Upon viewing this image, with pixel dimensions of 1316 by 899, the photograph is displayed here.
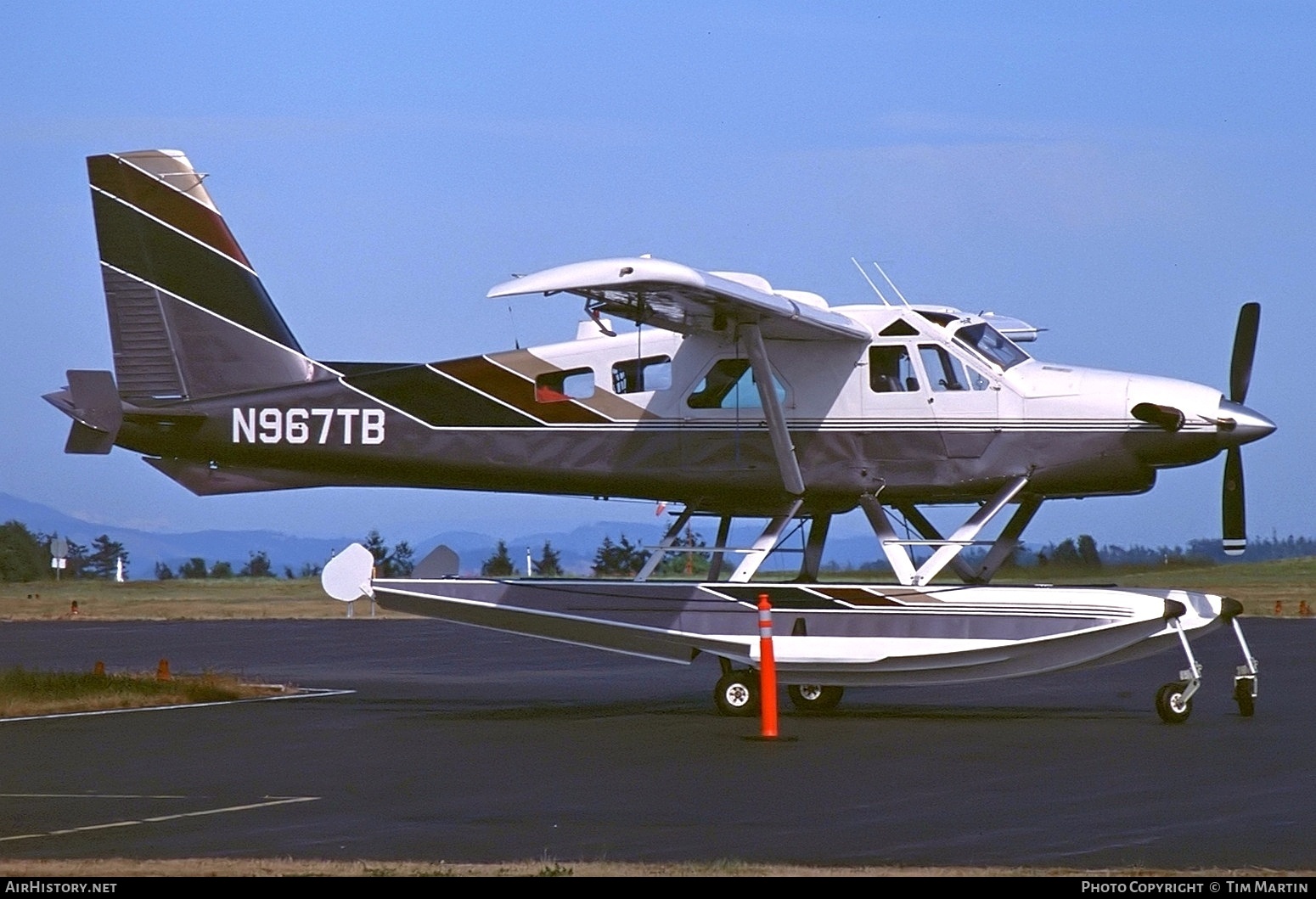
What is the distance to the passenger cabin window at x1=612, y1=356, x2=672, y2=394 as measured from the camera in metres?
16.9

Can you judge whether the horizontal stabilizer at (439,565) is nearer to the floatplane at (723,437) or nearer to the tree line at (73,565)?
the floatplane at (723,437)

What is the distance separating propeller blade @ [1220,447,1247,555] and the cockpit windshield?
6.85ft

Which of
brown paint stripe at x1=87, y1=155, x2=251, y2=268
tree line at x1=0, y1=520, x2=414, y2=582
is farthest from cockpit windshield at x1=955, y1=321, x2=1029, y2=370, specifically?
tree line at x1=0, y1=520, x2=414, y2=582

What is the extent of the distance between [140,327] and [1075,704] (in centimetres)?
1006

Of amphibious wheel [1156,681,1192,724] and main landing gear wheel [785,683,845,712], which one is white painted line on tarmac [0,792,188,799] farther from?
amphibious wheel [1156,681,1192,724]

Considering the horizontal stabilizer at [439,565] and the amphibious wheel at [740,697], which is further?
the horizontal stabilizer at [439,565]

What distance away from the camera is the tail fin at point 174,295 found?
703 inches

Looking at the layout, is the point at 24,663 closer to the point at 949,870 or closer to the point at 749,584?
the point at 749,584

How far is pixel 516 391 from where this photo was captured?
17078mm

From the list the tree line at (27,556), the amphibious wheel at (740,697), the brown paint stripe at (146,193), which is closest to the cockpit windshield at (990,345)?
the amphibious wheel at (740,697)

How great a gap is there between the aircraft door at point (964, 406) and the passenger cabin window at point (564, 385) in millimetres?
3274

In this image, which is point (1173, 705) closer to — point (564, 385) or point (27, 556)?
point (564, 385)

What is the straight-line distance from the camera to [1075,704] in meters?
16.8

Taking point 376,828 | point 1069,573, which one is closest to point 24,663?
point 1069,573
